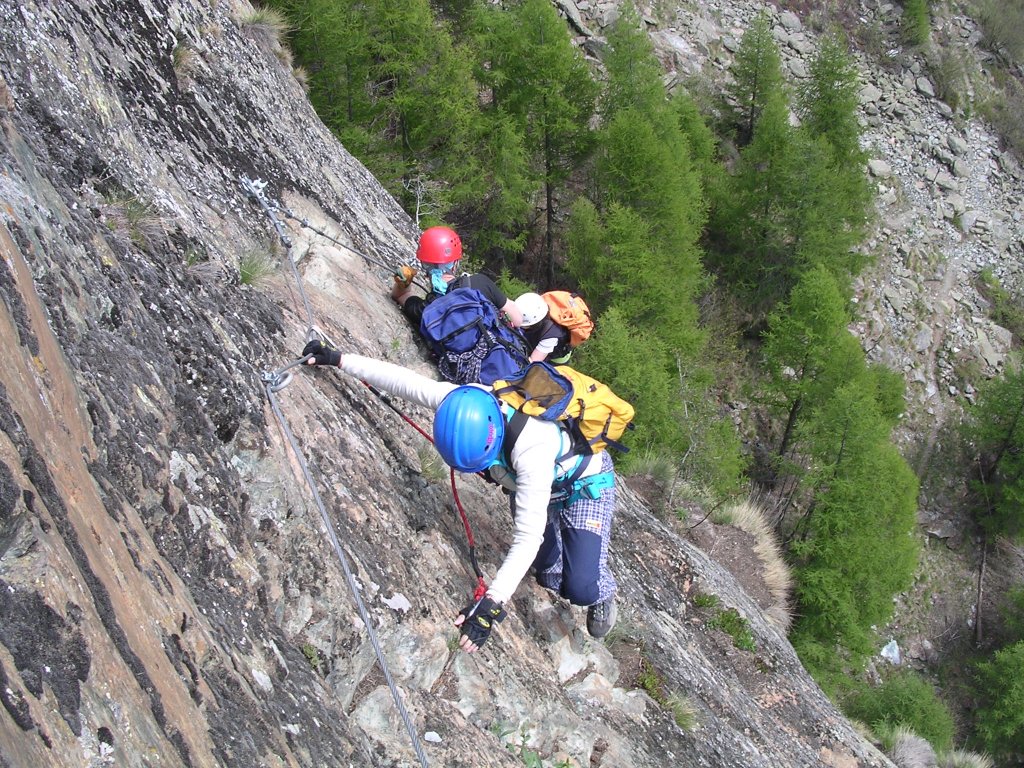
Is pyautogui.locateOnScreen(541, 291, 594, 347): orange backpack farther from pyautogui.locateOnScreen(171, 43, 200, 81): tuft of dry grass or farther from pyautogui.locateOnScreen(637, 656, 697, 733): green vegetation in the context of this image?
pyautogui.locateOnScreen(171, 43, 200, 81): tuft of dry grass

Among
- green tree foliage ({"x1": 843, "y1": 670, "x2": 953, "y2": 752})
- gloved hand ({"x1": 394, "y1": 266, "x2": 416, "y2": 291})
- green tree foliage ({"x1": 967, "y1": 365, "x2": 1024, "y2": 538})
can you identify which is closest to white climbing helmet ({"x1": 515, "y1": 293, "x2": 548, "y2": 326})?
gloved hand ({"x1": 394, "y1": 266, "x2": 416, "y2": 291})

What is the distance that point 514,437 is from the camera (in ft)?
14.8

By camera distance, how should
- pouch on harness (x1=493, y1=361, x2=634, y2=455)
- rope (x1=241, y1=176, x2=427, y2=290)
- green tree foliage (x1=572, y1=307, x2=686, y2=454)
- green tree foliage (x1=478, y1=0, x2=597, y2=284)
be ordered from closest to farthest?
pouch on harness (x1=493, y1=361, x2=634, y2=455) < rope (x1=241, y1=176, x2=427, y2=290) < green tree foliage (x1=572, y1=307, x2=686, y2=454) < green tree foliage (x1=478, y1=0, x2=597, y2=284)

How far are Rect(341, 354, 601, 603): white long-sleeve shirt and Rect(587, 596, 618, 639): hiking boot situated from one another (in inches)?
49.7

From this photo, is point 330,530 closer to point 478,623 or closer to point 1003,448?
point 478,623

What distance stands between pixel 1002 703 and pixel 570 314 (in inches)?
874

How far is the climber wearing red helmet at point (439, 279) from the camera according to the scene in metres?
6.42

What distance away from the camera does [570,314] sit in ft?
23.0

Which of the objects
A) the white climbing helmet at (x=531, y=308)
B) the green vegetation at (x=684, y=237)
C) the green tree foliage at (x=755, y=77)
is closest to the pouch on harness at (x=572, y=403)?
the white climbing helmet at (x=531, y=308)

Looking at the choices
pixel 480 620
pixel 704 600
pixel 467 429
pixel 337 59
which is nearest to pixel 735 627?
pixel 704 600

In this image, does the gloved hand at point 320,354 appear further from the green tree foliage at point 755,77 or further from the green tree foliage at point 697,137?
the green tree foliage at point 755,77

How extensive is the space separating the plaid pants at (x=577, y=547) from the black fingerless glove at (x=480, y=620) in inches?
41.1

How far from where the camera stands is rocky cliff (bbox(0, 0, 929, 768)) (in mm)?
2484

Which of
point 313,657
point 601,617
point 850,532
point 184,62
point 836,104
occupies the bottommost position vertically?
point 850,532
